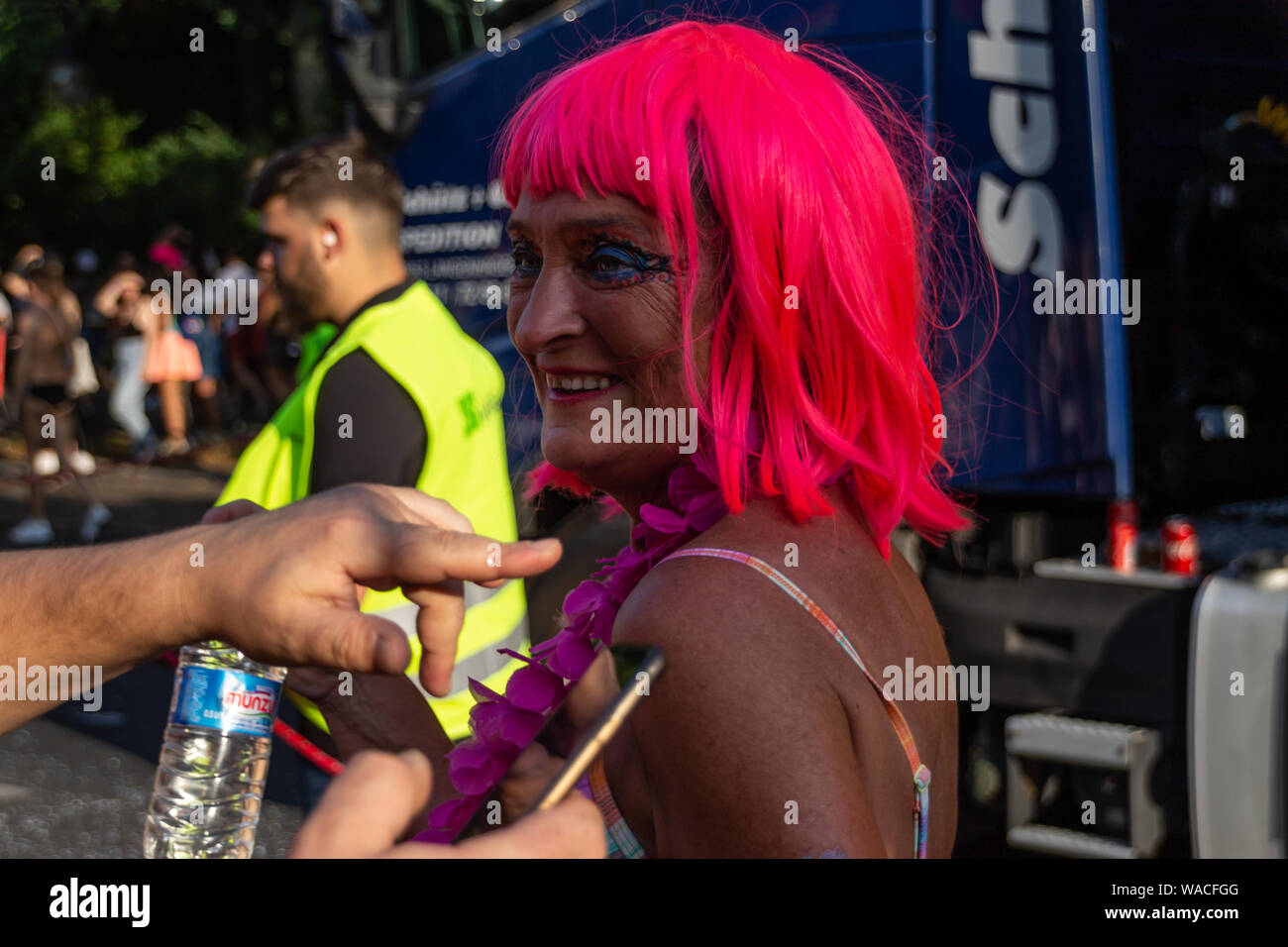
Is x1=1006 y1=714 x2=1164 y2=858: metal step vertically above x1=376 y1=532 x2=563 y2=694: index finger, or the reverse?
x1=376 y1=532 x2=563 y2=694: index finger

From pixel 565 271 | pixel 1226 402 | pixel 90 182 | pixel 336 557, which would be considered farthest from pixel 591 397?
pixel 90 182

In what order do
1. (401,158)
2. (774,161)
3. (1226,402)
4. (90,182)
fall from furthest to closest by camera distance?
(90,182) < (401,158) < (1226,402) < (774,161)

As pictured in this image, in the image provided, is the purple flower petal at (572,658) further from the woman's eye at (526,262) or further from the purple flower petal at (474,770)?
the woman's eye at (526,262)

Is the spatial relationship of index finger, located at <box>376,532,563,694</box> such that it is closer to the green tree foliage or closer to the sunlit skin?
the sunlit skin

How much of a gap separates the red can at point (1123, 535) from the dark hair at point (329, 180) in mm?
2248

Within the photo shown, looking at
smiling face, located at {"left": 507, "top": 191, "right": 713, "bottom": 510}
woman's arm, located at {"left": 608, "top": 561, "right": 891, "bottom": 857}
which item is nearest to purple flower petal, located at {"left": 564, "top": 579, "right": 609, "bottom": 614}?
smiling face, located at {"left": 507, "top": 191, "right": 713, "bottom": 510}

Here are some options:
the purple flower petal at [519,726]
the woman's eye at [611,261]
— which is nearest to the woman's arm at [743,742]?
the purple flower petal at [519,726]

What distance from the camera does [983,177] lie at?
3881mm

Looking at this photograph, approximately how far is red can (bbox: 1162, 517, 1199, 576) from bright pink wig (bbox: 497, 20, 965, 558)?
2.64m

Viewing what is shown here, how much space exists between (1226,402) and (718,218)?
3.45 m

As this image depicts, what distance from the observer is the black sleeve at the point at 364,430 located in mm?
3082

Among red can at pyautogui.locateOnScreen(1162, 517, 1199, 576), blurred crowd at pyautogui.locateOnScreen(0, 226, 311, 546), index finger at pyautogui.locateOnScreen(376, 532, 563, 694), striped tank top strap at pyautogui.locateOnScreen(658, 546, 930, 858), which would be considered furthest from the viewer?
blurred crowd at pyautogui.locateOnScreen(0, 226, 311, 546)

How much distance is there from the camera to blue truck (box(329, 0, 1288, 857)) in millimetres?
3770
